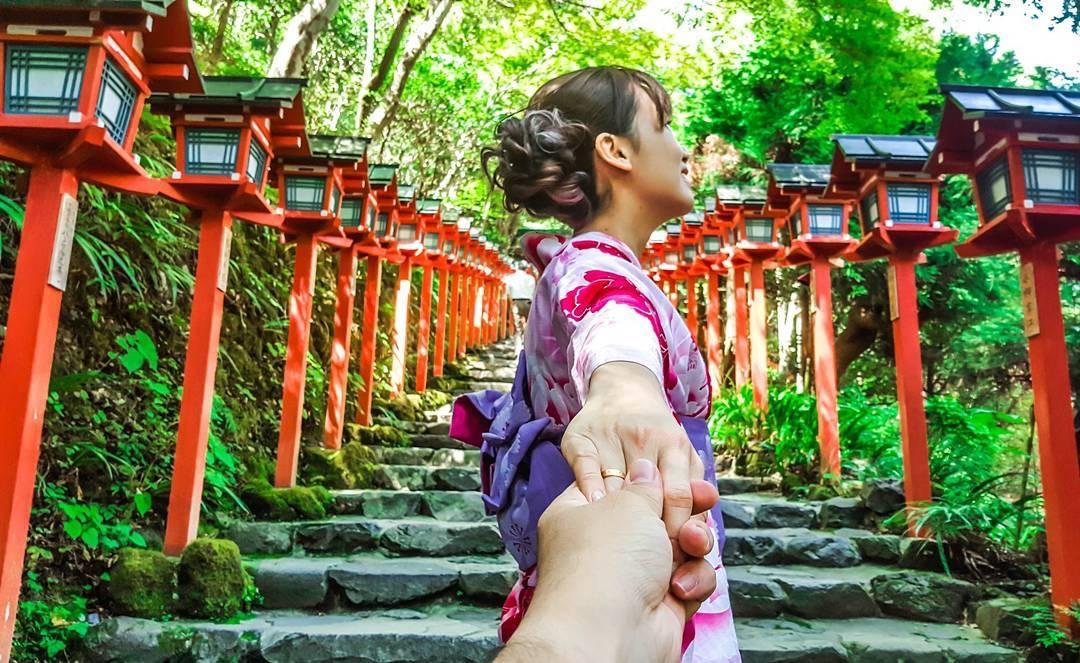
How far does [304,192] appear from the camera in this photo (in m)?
5.64

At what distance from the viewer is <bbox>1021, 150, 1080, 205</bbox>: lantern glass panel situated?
11.5 feet

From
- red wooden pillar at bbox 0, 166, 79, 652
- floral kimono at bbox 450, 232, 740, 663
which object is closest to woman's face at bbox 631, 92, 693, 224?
floral kimono at bbox 450, 232, 740, 663

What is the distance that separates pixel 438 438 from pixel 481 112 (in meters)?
7.77

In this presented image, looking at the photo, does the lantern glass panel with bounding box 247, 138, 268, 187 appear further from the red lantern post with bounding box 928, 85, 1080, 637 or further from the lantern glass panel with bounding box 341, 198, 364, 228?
the red lantern post with bounding box 928, 85, 1080, 637

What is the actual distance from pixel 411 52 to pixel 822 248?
5755mm

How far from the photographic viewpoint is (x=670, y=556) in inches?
20.9

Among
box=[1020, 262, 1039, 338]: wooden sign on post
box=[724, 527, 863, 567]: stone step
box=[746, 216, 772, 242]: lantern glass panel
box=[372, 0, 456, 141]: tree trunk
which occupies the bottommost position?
box=[724, 527, 863, 567]: stone step

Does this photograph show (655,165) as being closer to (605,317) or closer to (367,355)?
(605,317)

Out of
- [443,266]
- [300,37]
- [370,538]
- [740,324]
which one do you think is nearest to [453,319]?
[443,266]

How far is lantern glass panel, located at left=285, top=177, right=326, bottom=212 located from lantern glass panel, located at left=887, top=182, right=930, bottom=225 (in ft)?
14.2

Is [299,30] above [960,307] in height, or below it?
above

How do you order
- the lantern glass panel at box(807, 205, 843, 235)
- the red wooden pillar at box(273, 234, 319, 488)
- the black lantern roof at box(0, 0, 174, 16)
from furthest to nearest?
the lantern glass panel at box(807, 205, 843, 235), the red wooden pillar at box(273, 234, 319, 488), the black lantern roof at box(0, 0, 174, 16)

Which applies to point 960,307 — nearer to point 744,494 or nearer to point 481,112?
point 744,494

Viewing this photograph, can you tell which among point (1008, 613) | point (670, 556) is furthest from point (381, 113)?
point (670, 556)
